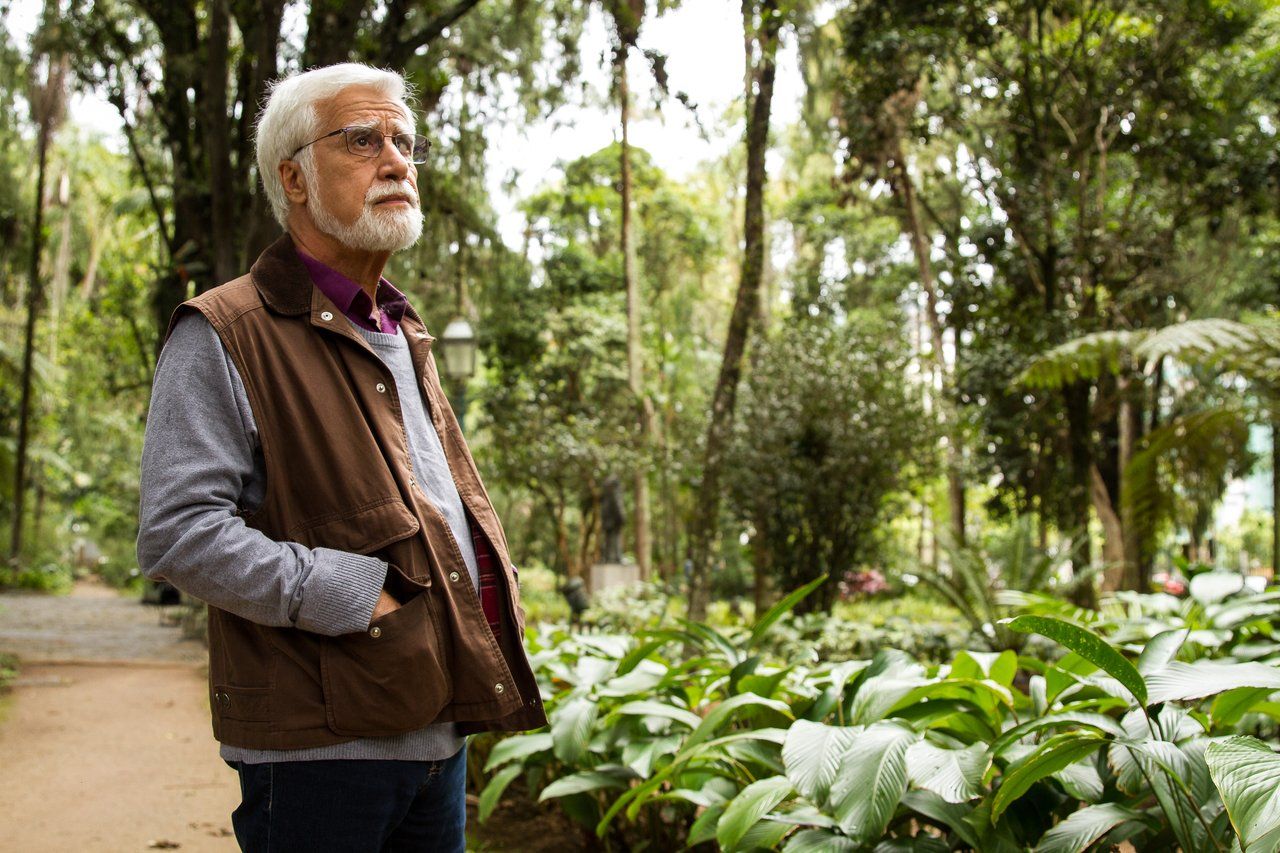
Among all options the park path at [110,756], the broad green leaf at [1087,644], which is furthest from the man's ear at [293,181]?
the park path at [110,756]

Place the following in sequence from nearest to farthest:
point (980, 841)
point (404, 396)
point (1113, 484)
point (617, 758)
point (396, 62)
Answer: point (404, 396)
point (980, 841)
point (617, 758)
point (396, 62)
point (1113, 484)

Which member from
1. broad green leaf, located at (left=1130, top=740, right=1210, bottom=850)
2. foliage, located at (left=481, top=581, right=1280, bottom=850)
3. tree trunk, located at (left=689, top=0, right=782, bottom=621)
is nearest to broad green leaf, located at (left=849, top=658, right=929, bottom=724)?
foliage, located at (left=481, top=581, right=1280, bottom=850)

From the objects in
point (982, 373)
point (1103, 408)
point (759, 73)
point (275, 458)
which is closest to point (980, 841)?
point (275, 458)

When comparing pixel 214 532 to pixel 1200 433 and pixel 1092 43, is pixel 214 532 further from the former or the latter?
pixel 1092 43

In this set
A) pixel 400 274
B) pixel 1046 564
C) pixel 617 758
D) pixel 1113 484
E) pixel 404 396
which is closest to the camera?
pixel 404 396

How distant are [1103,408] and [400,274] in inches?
284

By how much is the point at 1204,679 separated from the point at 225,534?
1.82 metres

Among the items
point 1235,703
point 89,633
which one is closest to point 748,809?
point 1235,703

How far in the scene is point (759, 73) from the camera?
6871 mm

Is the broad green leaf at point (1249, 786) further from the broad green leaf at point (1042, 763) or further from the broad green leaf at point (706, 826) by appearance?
the broad green leaf at point (706, 826)

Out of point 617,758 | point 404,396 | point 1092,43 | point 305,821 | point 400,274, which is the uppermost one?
point 1092,43

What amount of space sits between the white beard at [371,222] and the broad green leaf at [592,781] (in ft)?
6.43

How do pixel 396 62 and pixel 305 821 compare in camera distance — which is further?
pixel 396 62

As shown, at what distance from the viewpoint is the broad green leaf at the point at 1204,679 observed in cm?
203
